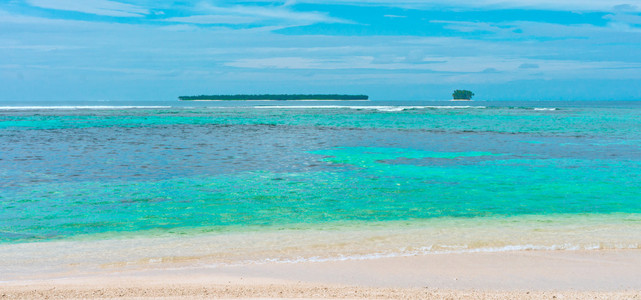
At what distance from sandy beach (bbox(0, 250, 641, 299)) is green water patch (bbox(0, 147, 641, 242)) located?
2880mm

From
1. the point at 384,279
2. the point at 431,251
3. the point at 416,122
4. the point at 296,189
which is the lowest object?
the point at 416,122

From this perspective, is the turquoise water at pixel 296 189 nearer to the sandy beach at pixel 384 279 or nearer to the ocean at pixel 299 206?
the ocean at pixel 299 206

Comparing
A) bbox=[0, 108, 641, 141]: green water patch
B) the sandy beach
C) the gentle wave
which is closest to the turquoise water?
the gentle wave

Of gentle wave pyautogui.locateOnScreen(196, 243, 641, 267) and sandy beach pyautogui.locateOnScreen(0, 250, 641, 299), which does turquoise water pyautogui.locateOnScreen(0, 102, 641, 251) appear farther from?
sandy beach pyautogui.locateOnScreen(0, 250, 641, 299)

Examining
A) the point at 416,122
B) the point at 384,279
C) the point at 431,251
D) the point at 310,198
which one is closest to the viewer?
the point at 384,279

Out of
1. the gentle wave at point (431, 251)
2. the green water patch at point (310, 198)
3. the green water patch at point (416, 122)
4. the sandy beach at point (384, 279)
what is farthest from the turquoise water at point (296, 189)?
the green water patch at point (416, 122)

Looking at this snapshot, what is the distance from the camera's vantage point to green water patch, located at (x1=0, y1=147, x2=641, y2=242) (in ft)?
34.3

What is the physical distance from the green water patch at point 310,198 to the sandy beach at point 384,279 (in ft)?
9.45

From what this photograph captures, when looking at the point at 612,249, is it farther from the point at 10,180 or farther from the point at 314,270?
the point at 10,180

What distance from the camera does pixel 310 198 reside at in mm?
12852

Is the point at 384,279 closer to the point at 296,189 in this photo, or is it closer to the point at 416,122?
the point at 296,189

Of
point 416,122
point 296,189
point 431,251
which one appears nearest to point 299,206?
point 296,189

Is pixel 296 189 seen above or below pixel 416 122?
above

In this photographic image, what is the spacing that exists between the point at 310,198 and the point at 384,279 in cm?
620
